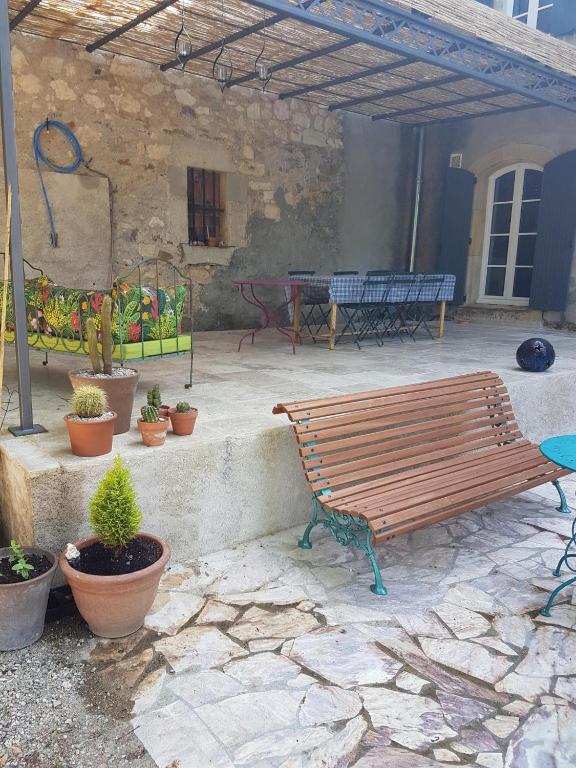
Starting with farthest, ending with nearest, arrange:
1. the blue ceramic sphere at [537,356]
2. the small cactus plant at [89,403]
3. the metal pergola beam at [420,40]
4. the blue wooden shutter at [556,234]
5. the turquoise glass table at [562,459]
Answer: the blue wooden shutter at [556,234], the blue ceramic sphere at [537,356], the metal pergola beam at [420,40], the small cactus plant at [89,403], the turquoise glass table at [562,459]

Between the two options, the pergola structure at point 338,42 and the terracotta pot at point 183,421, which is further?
the pergola structure at point 338,42

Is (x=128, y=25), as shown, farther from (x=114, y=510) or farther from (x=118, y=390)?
(x=114, y=510)

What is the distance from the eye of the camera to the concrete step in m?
8.40

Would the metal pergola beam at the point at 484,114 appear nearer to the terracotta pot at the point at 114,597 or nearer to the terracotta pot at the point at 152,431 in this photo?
the terracotta pot at the point at 152,431

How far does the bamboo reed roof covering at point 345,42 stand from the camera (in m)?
4.90

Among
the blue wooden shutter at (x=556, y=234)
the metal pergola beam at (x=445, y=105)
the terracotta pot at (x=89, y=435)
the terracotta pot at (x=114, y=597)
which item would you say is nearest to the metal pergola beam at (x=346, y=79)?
the metal pergola beam at (x=445, y=105)

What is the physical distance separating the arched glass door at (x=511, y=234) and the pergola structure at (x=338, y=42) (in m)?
1.22

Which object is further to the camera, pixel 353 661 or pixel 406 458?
pixel 406 458

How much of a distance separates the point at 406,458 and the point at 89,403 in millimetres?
1667

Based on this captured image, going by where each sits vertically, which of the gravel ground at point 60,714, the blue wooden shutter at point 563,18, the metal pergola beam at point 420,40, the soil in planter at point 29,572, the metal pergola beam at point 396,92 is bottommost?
the gravel ground at point 60,714

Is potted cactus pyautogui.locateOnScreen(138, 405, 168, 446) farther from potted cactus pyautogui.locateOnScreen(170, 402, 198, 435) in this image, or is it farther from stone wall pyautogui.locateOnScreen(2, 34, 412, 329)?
stone wall pyautogui.locateOnScreen(2, 34, 412, 329)

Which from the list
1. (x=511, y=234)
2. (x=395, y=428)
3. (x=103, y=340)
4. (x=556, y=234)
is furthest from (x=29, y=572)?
(x=511, y=234)

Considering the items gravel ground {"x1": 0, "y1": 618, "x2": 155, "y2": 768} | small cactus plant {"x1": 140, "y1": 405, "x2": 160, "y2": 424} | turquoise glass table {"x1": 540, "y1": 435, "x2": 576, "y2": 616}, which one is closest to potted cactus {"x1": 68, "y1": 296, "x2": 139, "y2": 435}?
small cactus plant {"x1": 140, "y1": 405, "x2": 160, "y2": 424}

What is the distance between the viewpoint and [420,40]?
19.0 ft
